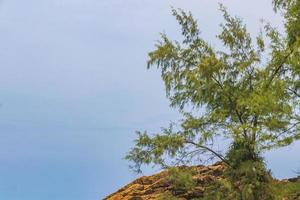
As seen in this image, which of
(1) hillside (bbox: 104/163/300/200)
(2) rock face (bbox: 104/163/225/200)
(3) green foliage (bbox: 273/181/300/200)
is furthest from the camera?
(2) rock face (bbox: 104/163/225/200)

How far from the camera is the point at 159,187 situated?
30469mm

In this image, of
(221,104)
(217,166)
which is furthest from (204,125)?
(217,166)

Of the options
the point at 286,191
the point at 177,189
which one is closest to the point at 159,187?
the point at 177,189

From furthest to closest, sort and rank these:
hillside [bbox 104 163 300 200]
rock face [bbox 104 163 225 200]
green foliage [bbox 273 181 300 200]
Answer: rock face [bbox 104 163 225 200] < hillside [bbox 104 163 300 200] < green foliage [bbox 273 181 300 200]

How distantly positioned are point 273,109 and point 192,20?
6.44m

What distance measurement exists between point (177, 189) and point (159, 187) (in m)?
3.39

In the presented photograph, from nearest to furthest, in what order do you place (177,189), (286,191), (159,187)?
(286,191), (177,189), (159,187)

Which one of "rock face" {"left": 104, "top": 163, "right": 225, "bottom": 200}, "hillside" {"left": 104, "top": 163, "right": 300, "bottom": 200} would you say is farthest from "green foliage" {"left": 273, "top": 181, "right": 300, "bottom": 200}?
"rock face" {"left": 104, "top": 163, "right": 225, "bottom": 200}

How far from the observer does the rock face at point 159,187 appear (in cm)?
2753

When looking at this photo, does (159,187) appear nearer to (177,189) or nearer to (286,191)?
(177,189)

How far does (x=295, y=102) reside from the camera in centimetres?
2170

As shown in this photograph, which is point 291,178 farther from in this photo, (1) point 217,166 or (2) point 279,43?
(2) point 279,43

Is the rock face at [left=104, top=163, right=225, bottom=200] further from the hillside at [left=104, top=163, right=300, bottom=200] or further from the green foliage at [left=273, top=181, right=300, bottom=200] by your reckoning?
the green foliage at [left=273, top=181, right=300, bottom=200]

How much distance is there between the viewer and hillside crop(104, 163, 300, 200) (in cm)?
2255
